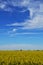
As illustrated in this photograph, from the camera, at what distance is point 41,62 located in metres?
20.6

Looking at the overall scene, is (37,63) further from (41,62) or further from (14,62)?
(14,62)

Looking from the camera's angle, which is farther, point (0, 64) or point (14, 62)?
point (14, 62)

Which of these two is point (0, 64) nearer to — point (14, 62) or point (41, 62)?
point (14, 62)

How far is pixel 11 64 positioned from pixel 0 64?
3.39 ft

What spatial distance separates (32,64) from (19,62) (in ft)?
4.70

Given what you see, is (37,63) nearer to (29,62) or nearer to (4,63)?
(29,62)

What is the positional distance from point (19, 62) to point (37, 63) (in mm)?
1689

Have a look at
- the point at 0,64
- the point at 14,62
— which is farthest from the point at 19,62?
the point at 0,64

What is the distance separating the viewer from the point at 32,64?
65.1 feet

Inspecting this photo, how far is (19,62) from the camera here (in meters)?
20.6

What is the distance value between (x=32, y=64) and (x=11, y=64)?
1894 millimetres

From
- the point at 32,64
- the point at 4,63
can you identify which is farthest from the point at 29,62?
the point at 4,63

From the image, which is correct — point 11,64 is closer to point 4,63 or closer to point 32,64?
point 4,63

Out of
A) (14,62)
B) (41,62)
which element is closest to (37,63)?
(41,62)
